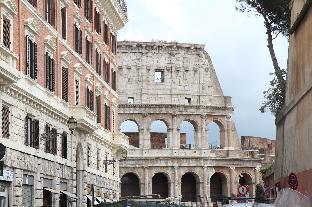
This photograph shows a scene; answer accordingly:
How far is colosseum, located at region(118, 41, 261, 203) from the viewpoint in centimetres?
7362

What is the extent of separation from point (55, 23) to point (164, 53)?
144 ft

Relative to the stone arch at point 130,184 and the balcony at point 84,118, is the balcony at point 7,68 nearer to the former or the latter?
the balcony at point 84,118

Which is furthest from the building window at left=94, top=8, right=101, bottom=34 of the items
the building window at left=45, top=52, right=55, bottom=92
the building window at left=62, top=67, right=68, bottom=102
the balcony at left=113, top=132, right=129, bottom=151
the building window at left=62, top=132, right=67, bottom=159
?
the building window at left=45, top=52, right=55, bottom=92

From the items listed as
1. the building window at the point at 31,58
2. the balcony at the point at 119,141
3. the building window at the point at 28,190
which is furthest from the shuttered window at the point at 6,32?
the balcony at the point at 119,141

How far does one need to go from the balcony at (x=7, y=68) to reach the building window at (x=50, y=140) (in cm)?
521

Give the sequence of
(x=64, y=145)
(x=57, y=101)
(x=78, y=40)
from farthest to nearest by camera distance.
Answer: (x=78, y=40), (x=64, y=145), (x=57, y=101)

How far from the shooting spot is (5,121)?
2542cm

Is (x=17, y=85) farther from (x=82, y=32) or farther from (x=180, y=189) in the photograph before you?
(x=180, y=189)

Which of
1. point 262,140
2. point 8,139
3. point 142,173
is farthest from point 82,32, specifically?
point 262,140

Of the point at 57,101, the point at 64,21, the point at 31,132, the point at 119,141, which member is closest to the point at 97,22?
the point at 64,21

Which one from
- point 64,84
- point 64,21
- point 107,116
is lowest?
point 107,116

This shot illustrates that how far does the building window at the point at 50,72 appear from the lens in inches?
1237

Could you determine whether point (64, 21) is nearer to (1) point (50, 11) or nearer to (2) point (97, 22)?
(1) point (50, 11)

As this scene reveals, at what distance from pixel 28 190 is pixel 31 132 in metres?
2.19
